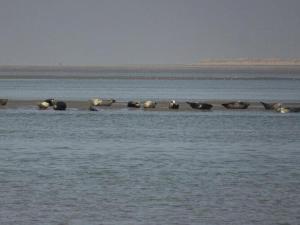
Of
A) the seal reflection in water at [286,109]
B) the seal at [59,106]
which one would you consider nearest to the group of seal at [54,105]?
the seal at [59,106]

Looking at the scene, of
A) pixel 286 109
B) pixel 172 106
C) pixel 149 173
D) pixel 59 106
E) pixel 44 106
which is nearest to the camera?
pixel 149 173

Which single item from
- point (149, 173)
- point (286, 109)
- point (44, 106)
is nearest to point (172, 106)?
point (286, 109)

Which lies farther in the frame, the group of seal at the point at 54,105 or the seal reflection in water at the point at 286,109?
the group of seal at the point at 54,105

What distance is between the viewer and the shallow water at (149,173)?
18.1 metres

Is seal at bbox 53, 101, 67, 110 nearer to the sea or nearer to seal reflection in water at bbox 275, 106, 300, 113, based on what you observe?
the sea

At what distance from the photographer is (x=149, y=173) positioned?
22.9 m

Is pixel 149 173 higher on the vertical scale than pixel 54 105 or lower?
higher

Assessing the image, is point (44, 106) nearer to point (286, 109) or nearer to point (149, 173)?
point (286, 109)

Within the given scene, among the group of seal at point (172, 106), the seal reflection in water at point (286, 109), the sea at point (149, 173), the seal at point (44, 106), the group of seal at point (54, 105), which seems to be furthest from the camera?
the seal at point (44, 106)

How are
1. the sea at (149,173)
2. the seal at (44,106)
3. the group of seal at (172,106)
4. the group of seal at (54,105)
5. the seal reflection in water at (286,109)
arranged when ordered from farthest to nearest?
1. the seal at (44,106)
2. the group of seal at (54,105)
3. the group of seal at (172,106)
4. the seal reflection in water at (286,109)
5. the sea at (149,173)

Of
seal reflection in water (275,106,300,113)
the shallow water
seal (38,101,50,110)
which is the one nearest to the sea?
the shallow water

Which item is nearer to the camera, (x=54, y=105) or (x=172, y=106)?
(x=54, y=105)

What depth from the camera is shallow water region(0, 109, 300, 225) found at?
18.1 metres

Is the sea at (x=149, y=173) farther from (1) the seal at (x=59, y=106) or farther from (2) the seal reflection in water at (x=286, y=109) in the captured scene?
(1) the seal at (x=59, y=106)
